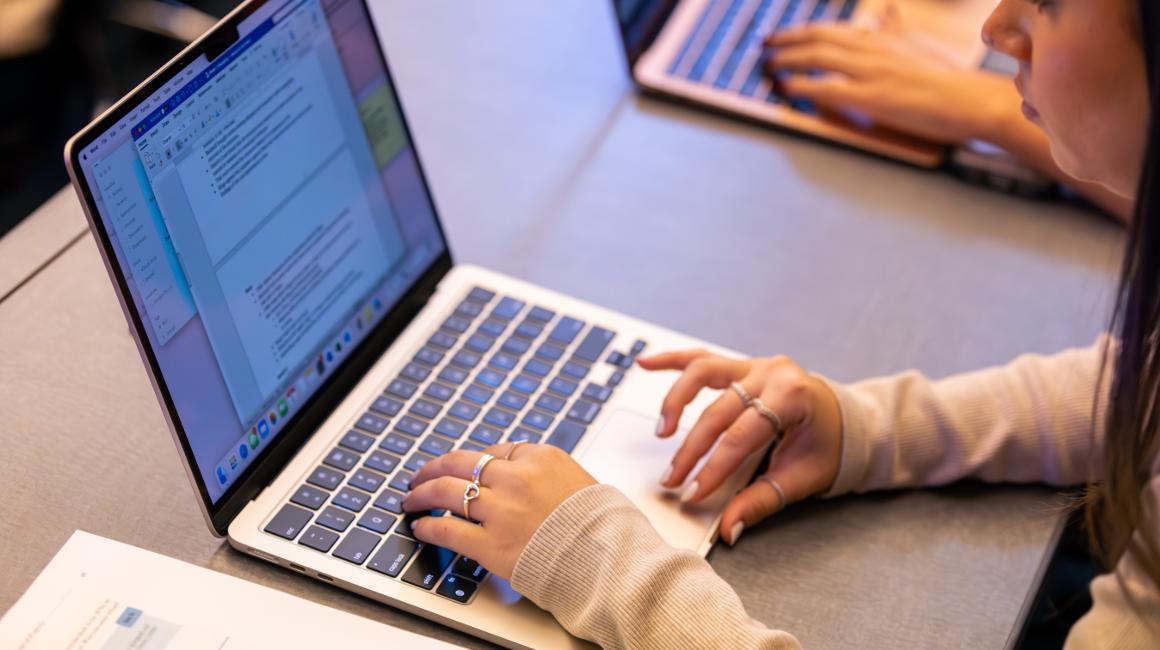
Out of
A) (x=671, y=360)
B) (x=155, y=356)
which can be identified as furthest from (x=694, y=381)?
(x=155, y=356)

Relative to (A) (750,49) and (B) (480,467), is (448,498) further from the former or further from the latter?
(A) (750,49)

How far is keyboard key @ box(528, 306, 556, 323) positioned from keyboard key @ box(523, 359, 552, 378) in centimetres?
5

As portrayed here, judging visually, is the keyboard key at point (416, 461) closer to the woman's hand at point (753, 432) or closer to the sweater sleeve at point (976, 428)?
the woman's hand at point (753, 432)

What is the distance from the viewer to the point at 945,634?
0.75 m

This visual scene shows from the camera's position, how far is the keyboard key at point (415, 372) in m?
0.86

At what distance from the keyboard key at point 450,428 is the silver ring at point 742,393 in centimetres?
19

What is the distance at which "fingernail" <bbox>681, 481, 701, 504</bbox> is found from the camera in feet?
2.60

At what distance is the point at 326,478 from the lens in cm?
78

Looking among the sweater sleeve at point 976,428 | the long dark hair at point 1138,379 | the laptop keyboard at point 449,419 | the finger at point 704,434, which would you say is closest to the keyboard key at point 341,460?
the laptop keyboard at point 449,419

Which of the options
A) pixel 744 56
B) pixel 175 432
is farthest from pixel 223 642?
pixel 744 56

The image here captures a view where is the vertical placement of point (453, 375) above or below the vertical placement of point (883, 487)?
above

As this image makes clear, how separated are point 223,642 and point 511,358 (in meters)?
0.30

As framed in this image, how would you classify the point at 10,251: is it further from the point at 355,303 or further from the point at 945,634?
the point at 945,634

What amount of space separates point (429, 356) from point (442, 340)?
0.02m
